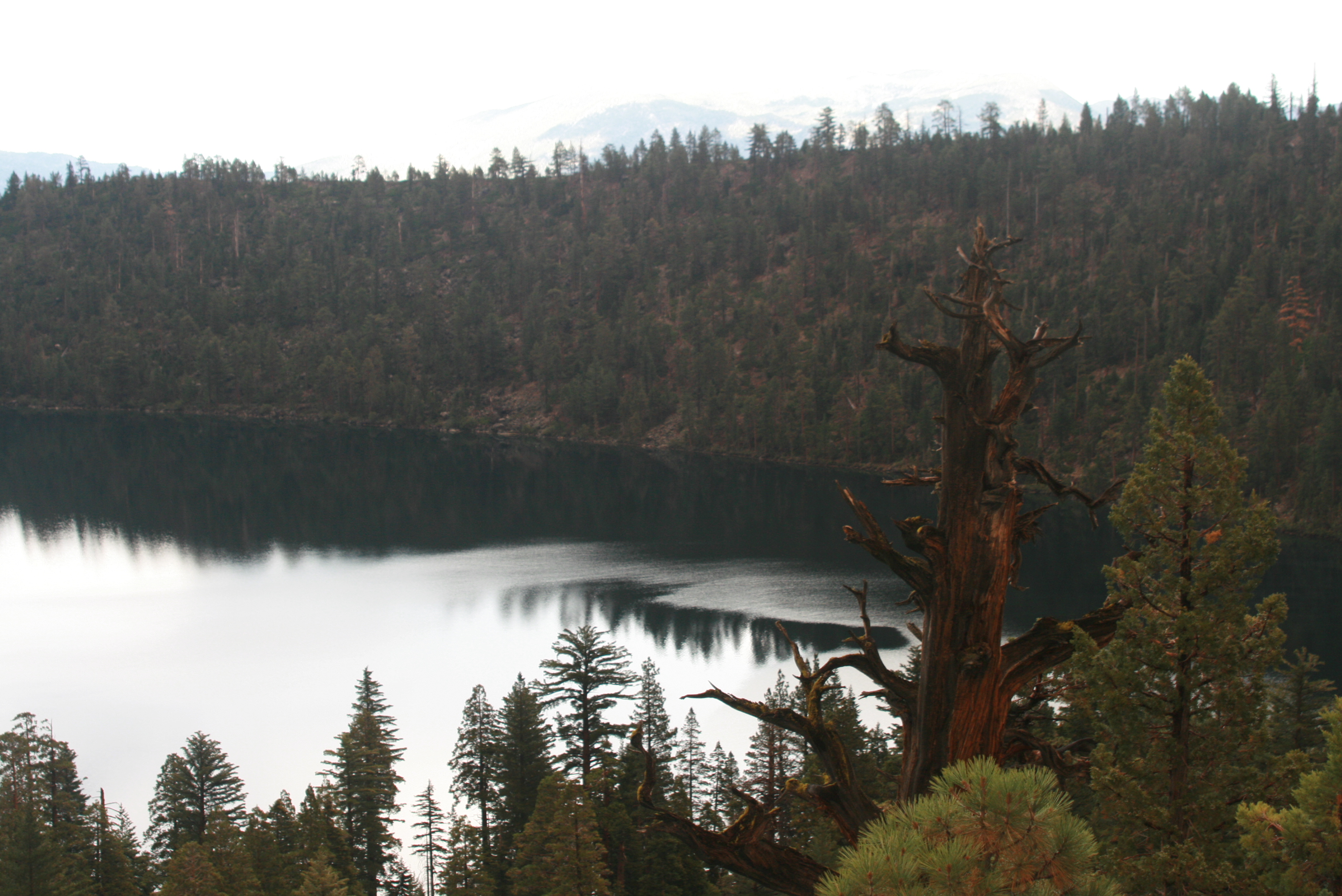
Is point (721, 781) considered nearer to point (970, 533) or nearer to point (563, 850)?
point (563, 850)

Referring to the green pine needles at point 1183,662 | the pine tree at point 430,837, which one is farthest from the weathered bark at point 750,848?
the pine tree at point 430,837

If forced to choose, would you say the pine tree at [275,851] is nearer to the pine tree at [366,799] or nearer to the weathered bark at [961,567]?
the pine tree at [366,799]

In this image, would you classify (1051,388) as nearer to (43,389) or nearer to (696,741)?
(696,741)

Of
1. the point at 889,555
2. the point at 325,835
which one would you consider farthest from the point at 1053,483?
the point at 325,835

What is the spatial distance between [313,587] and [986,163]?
125979mm

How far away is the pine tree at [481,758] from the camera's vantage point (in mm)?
36250

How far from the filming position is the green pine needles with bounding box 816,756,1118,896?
461 centimetres

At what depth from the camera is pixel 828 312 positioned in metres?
151

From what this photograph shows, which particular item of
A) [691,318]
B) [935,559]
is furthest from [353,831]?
[691,318]

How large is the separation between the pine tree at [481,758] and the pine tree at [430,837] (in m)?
1.23

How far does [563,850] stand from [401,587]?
5006 cm

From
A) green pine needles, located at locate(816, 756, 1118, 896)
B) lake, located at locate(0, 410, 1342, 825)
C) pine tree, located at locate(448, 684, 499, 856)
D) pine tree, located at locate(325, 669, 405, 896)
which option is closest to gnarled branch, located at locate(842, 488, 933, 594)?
green pine needles, located at locate(816, 756, 1118, 896)

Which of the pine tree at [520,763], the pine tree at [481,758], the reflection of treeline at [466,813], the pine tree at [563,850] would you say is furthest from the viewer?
the pine tree at [481,758]

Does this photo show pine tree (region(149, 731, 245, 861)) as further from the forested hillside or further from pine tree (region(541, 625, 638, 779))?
the forested hillside
